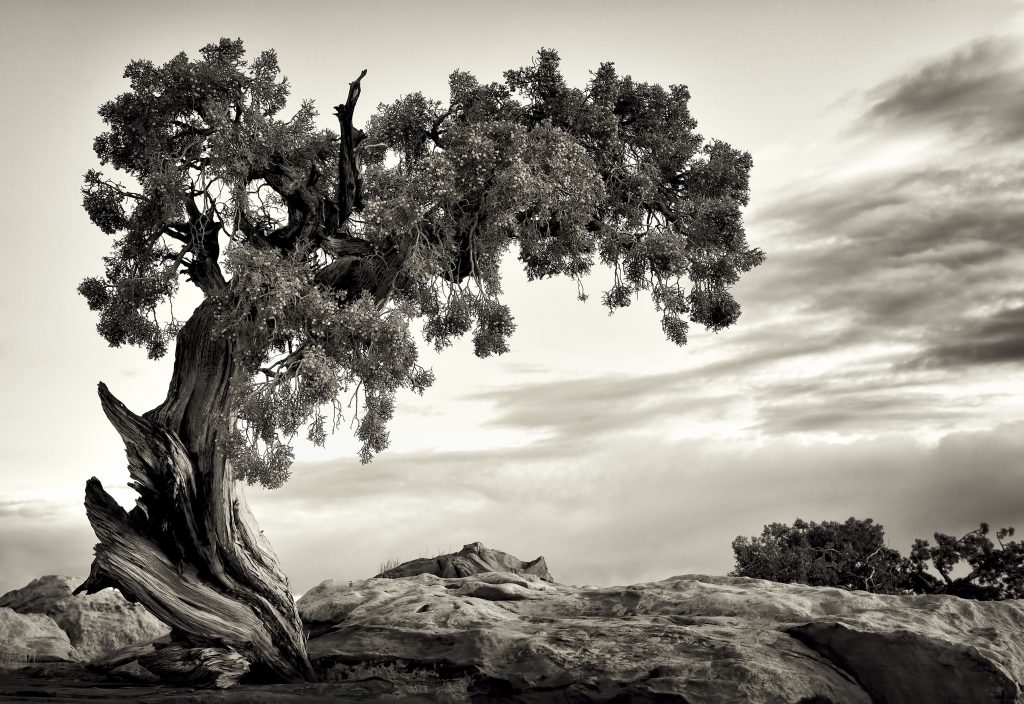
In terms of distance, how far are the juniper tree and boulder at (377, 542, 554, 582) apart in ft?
22.4

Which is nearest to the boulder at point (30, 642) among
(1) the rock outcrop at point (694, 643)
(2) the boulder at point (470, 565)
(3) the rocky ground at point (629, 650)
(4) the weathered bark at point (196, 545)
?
(3) the rocky ground at point (629, 650)

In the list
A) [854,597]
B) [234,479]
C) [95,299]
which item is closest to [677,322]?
[854,597]

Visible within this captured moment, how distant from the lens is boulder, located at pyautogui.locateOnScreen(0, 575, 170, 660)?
77.6ft

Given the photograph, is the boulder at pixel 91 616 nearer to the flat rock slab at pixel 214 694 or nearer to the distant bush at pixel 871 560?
the flat rock slab at pixel 214 694

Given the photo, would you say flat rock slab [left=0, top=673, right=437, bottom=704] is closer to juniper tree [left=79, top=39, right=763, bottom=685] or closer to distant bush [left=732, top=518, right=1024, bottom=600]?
juniper tree [left=79, top=39, right=763, bottom=685]

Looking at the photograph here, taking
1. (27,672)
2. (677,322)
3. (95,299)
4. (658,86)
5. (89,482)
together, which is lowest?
(27,672)

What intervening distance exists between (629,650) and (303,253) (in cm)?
966

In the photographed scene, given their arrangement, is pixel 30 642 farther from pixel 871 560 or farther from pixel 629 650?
pixel 871 560

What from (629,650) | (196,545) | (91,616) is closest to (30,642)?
(91,616)

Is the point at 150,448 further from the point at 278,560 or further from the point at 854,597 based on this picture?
the point at 854,597

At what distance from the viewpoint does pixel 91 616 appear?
24.1 metres

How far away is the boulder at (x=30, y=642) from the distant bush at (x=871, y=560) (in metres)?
20.0

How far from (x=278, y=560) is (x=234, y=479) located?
200cm

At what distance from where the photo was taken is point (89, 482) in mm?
16562
